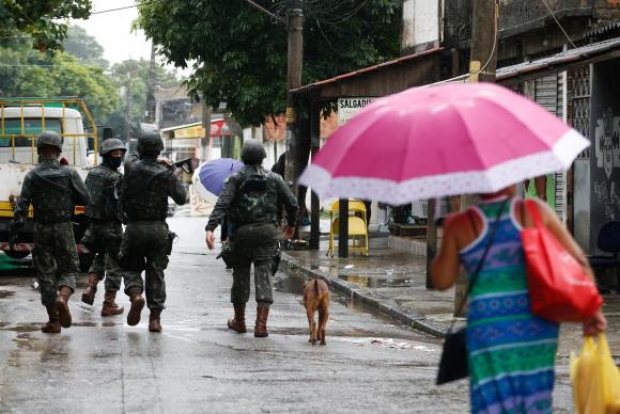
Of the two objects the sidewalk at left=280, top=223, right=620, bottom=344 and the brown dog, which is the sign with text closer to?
the sidewalk at left=280, top=223, right=620, bottom=344

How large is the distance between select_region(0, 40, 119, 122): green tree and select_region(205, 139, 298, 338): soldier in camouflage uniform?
1690 inches

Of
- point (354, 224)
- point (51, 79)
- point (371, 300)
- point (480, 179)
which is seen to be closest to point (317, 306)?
point (371, 300)

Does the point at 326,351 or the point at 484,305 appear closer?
the point at 484,305

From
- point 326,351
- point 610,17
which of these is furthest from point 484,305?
point 610,17

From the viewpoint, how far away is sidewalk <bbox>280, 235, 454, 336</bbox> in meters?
14.7

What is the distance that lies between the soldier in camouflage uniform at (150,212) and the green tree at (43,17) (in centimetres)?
501

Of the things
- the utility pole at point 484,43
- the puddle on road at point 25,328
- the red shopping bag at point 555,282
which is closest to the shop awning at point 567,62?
the utility pole at point 484,43

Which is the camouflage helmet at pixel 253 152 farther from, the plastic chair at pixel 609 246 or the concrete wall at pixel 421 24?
the concrete wall at pixel 421 24

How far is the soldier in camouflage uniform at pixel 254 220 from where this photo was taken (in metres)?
12.2

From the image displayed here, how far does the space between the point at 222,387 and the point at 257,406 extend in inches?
30.3

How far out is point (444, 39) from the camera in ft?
74.9

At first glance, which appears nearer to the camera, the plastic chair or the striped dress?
the striped dress

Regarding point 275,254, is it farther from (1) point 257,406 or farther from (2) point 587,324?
(2) point 587,324

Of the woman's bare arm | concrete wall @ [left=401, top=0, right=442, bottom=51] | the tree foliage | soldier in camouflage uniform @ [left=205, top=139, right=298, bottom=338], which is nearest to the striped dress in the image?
the woman's bare arm
